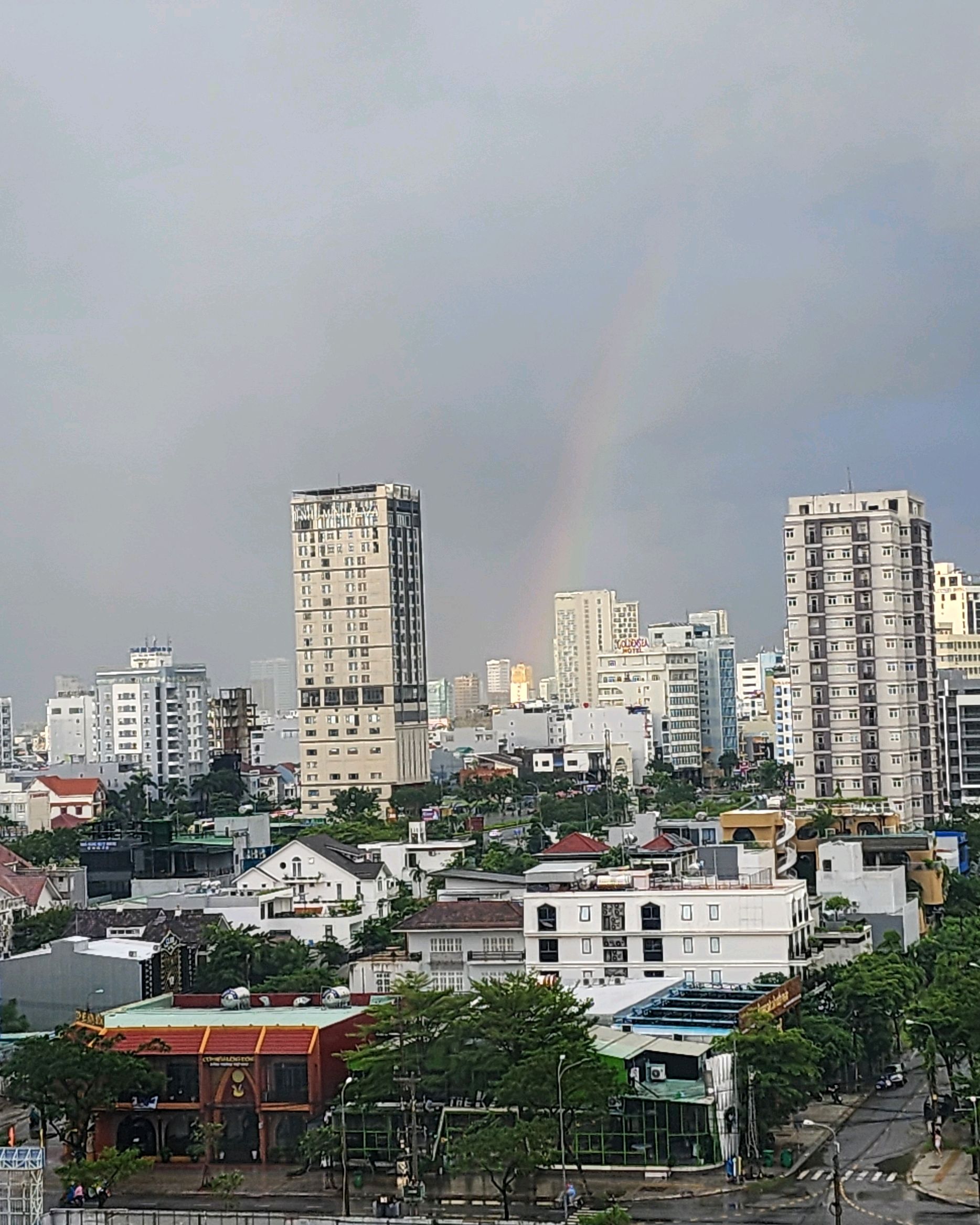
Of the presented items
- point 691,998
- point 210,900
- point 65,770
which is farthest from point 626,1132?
point 65,770

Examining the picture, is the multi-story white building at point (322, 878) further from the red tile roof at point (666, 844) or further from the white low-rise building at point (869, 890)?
the white low-rise building at point (869, 890)

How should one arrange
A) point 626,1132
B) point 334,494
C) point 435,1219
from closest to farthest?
point 435,1219 < point 626,1132 < point 334,494

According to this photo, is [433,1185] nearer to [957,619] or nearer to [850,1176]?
[850,1176]

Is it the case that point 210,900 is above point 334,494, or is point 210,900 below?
below

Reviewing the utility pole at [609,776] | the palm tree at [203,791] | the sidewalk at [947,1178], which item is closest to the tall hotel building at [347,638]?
the palm tree at [203,791]

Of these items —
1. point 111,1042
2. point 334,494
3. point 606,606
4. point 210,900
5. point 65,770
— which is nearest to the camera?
point 111,1042

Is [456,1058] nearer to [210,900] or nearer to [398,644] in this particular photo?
[210,900]

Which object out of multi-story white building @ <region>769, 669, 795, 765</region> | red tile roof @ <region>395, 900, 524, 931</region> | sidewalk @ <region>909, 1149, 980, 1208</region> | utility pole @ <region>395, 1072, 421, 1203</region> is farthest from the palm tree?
sidewalk @ <region>909, 1149, 980, 1208</region>

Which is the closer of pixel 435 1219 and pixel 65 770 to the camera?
pixel 435 1219

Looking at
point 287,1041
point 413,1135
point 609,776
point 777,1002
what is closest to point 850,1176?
point 777,1002
